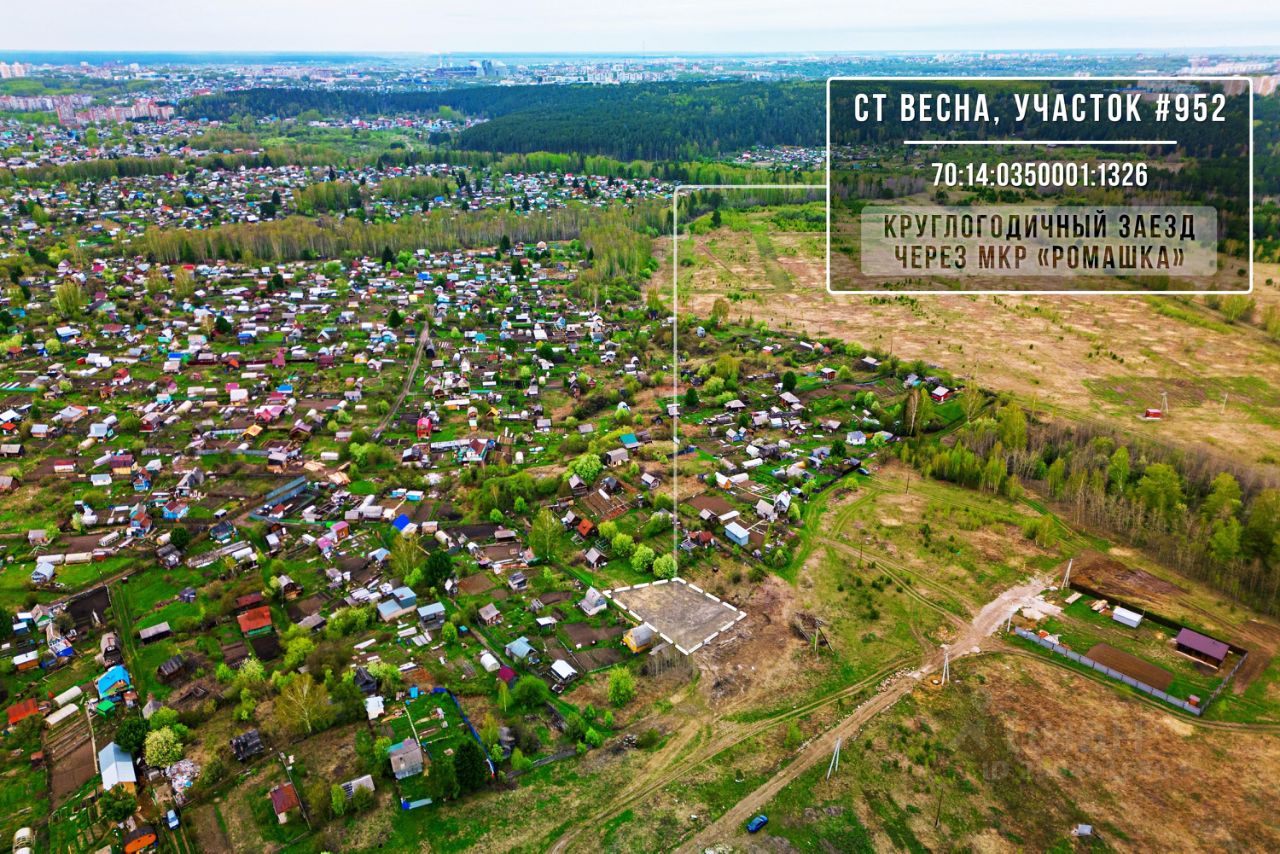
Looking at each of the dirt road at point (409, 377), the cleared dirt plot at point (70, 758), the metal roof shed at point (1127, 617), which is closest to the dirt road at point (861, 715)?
the metal roof shed at point (1127, 617)

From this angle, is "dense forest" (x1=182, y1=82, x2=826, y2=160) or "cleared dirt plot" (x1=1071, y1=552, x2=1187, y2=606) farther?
"dense forest" (x1=182, y1=82, x2=826, y2=160)

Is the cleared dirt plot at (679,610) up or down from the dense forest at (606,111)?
down

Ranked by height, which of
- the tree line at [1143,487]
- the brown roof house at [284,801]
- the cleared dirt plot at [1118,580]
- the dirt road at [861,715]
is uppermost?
the tree line at [1143,487]

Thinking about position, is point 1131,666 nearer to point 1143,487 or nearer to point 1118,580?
point 1118,580

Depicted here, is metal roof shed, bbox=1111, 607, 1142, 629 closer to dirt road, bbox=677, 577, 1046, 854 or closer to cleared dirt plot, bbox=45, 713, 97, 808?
dirt road, bbox=677, 577, 1046, 854

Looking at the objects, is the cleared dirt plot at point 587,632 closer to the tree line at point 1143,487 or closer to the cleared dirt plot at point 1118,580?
the cleared dirt plot at point 1118,580

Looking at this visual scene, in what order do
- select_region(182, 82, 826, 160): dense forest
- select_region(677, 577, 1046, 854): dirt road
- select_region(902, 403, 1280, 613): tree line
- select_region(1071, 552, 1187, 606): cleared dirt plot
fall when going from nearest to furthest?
select_region(677, 577, 1046, 854): dirt road
select_region(1071, 552, 1187, 606): cleared dirt plot
select_region(902, 403, 1280, 613): tree line
select_region(182, 82, 826, 160): dense forest

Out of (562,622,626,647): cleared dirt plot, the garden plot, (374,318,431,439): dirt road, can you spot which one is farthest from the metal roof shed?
(374,318,431,439): dirt road
